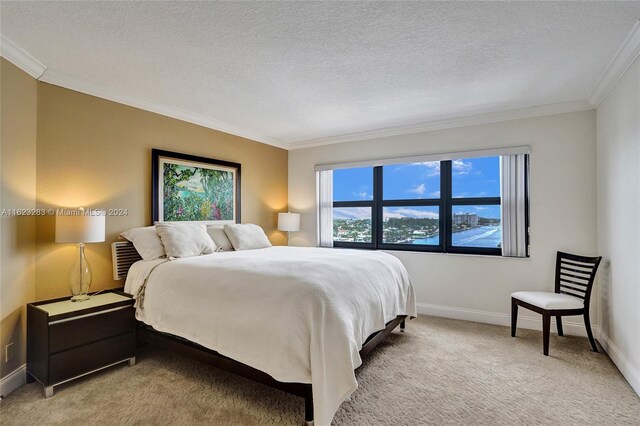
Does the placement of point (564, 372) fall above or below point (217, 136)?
below

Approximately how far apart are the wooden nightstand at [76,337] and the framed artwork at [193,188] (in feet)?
3.75

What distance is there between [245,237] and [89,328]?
1.79 meters

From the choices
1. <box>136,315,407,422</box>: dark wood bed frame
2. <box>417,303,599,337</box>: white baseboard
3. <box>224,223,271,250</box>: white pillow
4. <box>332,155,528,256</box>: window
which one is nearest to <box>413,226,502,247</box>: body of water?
<box>332,155,528,256</box>: window

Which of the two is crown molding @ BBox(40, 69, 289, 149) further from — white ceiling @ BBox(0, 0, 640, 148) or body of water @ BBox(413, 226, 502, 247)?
body of water @ BBox(413, 226, 502, 247)

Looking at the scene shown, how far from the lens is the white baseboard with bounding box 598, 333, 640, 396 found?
2.37 m

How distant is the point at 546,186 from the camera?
12.0 ft

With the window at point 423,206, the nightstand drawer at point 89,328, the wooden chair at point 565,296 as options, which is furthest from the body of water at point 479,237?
the nightstand drawer at point 89,328

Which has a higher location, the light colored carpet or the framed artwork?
the framed artwork

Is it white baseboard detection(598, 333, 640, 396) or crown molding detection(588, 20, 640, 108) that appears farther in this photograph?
white baseboard detection(598, 333, 640, 396)

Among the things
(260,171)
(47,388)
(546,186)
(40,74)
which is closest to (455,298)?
(546,186)

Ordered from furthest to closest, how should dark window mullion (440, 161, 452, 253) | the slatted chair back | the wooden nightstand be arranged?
dark window mullion (440, 161, 452, 253), the slatted chair back, the wooden nightstand

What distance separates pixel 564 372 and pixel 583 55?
2515mm

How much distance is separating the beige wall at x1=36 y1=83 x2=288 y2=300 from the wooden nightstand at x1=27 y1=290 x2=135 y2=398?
15.8 inches

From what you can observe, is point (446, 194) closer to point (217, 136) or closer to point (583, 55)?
point (583, 55)
